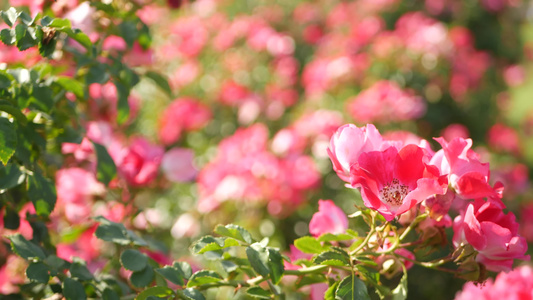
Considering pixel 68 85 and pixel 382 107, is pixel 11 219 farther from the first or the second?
pixel 382 107

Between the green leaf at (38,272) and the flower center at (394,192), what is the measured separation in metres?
0.53

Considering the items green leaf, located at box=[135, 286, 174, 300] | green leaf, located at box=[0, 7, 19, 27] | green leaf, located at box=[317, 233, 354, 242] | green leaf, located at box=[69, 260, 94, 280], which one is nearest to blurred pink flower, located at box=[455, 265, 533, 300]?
green leaf, located at box=[317, 233, 354, 242]

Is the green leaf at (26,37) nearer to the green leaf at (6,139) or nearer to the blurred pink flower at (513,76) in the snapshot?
the green leaf at (6,139)

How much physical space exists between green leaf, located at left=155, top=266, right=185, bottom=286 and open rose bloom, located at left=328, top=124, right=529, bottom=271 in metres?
0.31

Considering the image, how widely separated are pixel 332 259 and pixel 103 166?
554 mm

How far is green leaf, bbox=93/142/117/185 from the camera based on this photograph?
3.43 ft

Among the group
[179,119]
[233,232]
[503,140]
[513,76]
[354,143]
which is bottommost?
[513,76]

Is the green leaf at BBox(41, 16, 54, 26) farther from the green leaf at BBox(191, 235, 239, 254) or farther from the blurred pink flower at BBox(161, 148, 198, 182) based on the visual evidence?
the blurred pink flower at BBox(161, 148, 198, 182)

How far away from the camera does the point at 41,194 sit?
862 mm

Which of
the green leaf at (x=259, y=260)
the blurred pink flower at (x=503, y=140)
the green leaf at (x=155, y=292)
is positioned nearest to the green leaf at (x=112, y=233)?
the green leaf at (x=155, y=292)

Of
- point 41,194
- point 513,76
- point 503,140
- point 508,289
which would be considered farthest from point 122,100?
point 513,76

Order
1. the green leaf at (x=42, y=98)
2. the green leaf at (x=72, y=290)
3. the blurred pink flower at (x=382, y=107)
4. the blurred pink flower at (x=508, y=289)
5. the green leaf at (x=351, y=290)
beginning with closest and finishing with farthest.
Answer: the green leaf at (x=351, y=290) < the green leaf at (x=72, y=290) < the green leaf at (x=42, y=98) < the blurred pink flower at (x=508, y=289) < the blurred pink flower at (x=382, y=107)

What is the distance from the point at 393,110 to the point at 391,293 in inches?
67.7

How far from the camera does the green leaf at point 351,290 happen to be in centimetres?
69
